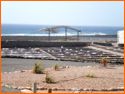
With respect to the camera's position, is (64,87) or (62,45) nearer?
(64,87)

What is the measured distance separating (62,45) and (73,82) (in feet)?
80.7

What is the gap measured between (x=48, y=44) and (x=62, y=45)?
5.11 feet

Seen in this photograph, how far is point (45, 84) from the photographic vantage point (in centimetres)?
1564

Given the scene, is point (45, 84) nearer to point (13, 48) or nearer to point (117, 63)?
point (117, 63)

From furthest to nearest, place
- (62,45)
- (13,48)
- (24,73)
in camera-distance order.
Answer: (62,45)
(13,48)
(24,73)

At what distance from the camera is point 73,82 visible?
53.1 feet

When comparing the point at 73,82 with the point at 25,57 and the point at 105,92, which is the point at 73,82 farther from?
the point at 25,57

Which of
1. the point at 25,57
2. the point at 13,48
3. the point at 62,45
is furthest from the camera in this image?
the point at 62,45

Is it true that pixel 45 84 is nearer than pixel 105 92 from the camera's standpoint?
No

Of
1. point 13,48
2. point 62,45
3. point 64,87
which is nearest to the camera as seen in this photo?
point 64,87

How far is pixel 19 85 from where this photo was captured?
15250 millimetres

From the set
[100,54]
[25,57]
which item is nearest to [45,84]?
[25,57]

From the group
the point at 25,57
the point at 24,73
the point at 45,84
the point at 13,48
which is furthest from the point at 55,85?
the point at 13,48

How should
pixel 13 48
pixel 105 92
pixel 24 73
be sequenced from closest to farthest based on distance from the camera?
pixel 105 92
pixel 24 73
pixel 13 48
